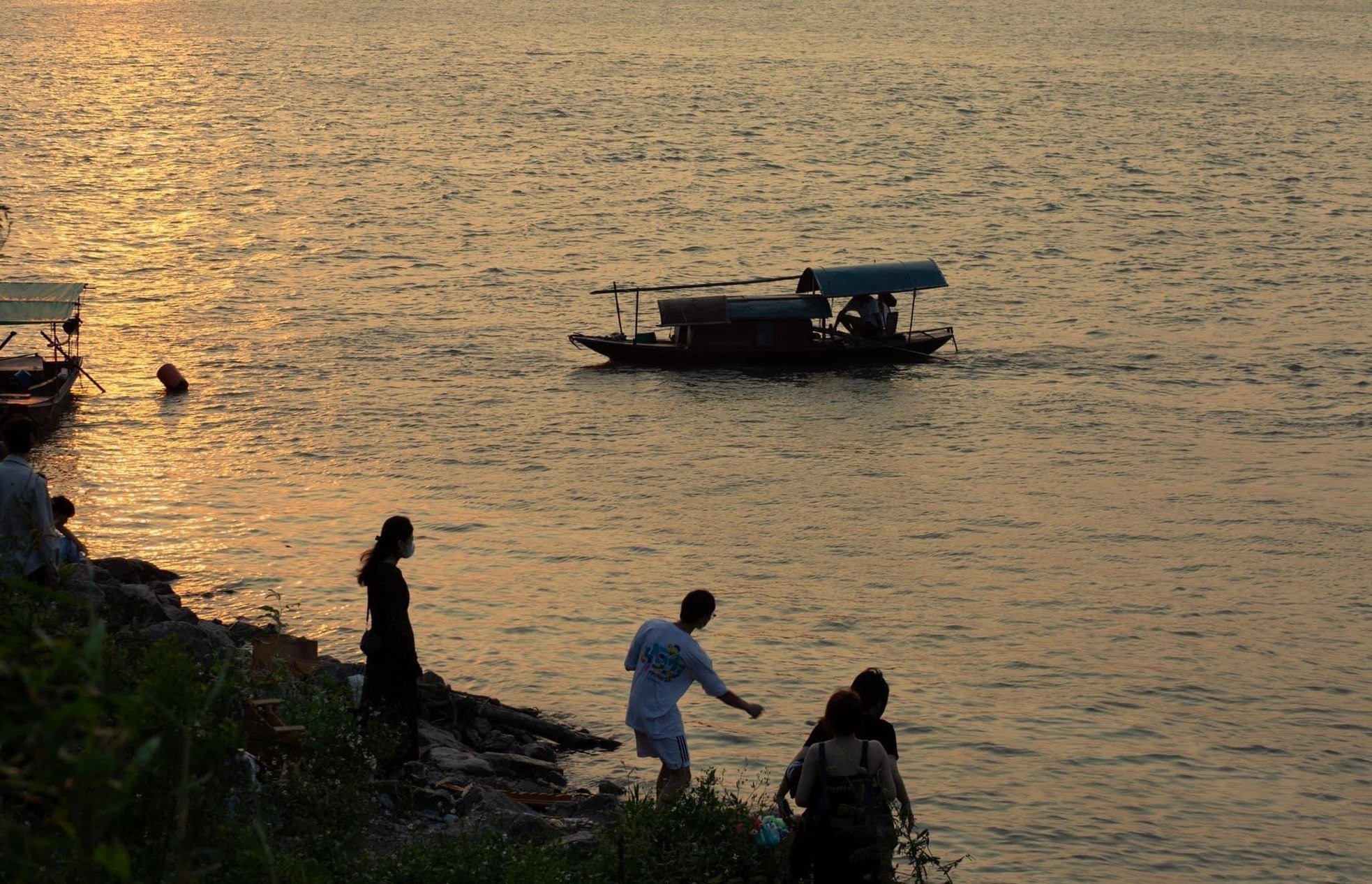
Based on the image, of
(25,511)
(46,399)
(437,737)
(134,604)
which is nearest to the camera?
(25,511)

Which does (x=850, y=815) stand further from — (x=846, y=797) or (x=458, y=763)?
(x=458, y=763)

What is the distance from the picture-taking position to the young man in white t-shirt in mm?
9211

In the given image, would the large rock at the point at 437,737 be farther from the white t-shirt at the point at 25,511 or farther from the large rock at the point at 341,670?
the white t-shirt at the point at 25,511

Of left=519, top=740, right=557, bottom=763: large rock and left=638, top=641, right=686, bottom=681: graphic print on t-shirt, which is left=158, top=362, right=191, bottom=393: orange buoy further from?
left=638, top=641, right=686, bottom=681: graphic print on t-shirt

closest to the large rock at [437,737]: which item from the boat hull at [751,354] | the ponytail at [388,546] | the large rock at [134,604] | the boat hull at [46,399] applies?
the ponytail at [388,546]

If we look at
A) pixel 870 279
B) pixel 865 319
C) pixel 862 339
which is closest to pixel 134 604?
pixel 870 279

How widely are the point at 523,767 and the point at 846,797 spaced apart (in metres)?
4.63

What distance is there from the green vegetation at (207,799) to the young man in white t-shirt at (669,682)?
560mm

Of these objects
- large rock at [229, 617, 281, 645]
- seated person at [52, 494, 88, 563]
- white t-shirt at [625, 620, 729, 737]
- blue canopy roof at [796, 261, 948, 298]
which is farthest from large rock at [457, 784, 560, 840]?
blue canopy roof at [796, 261, 948, 298]

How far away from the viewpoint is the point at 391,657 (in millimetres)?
9852

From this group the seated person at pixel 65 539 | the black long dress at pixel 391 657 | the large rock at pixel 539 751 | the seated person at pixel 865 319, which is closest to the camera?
the black long dress at pixel 391 657

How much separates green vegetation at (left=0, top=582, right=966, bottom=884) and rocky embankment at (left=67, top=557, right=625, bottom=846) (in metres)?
0.31

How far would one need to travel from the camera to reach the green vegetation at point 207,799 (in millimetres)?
3773

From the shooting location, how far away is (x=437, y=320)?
3759cm
